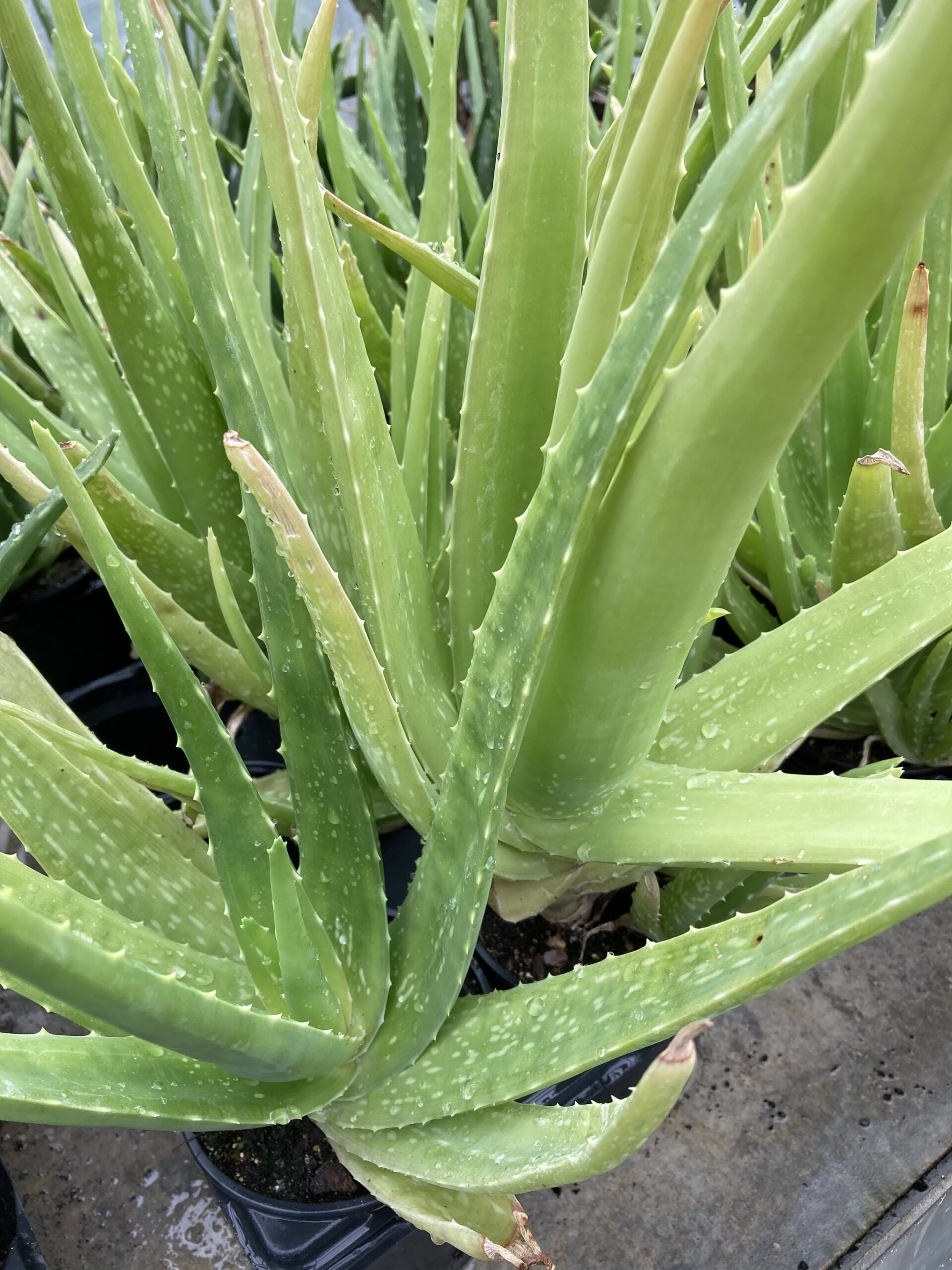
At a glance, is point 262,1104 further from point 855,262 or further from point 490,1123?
point 855,262

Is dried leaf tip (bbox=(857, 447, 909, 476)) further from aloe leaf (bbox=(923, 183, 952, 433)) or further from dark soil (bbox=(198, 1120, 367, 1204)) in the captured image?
dark soil (bbox=(198, 1120, 367, 1204))

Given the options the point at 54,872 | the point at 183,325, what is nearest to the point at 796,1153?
the point at 54,872

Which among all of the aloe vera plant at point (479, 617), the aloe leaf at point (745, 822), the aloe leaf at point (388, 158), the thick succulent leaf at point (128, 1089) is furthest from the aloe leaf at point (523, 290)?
the aloe leaf at point (388, 158)

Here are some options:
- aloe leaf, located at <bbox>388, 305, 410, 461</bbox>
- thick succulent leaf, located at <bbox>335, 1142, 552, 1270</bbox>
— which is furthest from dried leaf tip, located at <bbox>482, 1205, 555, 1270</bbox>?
aloe leaf, located at <bbox>388, 305, 410, 461</bbox>

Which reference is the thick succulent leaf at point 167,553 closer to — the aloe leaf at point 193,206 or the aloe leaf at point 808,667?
the aloe leaf at point 193,206

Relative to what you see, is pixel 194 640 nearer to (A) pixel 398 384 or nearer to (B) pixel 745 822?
(A) pixel 398 384

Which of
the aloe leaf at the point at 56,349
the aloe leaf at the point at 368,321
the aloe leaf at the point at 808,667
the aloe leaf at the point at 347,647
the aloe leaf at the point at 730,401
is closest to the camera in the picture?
the aloe leaf at the point at 730,401
